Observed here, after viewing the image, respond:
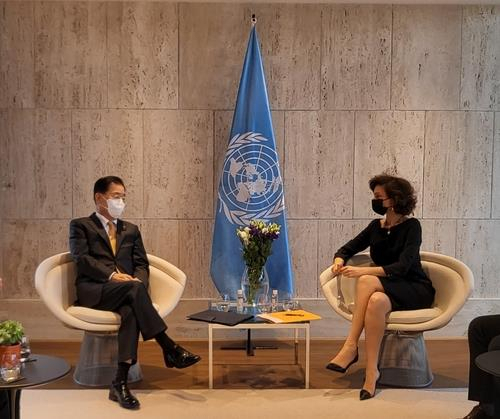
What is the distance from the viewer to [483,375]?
357cm

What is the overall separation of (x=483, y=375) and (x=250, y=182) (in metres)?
2.61

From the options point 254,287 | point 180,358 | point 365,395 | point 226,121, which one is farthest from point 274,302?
point 226,121

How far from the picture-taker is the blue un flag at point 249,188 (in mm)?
5559

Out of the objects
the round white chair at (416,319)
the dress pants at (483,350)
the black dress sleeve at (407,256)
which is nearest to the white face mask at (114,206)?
the round white chair at (416,319)

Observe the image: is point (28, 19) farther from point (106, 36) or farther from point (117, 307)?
point (117, 307)

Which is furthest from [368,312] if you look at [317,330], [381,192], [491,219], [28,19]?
[28,19]

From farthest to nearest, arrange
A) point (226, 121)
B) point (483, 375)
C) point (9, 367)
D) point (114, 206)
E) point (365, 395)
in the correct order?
point (226, 121), point (114, 206), point (365, 395), point (483, 375), point (9, 367)

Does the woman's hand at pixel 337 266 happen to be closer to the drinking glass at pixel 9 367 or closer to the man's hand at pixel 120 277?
the man's hand at pixel 120 277

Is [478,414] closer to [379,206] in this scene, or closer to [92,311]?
[379,206]

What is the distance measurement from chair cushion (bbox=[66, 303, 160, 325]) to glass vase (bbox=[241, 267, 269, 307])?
92 cm

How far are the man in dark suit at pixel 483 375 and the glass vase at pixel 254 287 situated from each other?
1520 millimetres

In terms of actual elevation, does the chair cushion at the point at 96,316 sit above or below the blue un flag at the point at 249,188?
below

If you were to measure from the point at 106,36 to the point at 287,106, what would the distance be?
171 cm

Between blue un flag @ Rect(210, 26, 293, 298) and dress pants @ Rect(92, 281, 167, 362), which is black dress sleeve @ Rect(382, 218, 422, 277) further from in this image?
dress pants @ Rect(92, 281, 167, 362)
